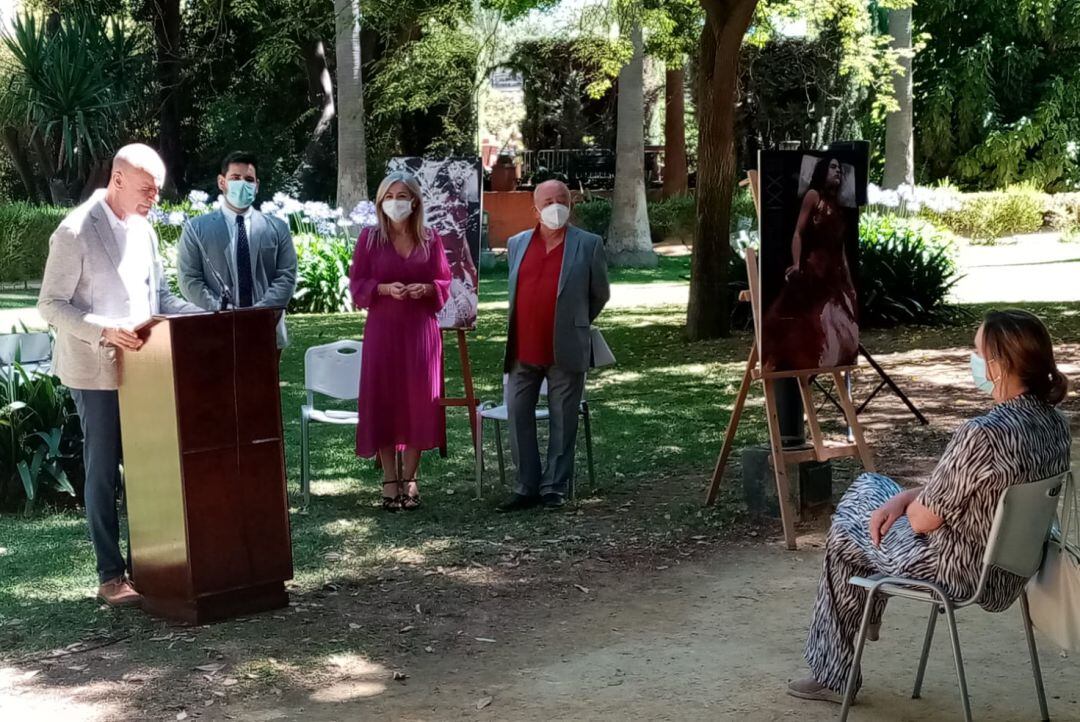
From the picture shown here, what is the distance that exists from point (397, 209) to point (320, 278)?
1122 centimetres

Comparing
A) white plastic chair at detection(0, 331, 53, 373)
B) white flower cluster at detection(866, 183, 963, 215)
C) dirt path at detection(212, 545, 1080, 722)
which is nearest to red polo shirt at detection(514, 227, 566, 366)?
dirt path at detection(212, 545, 1080, 722)

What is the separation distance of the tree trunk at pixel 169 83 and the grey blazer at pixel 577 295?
81.6 feet

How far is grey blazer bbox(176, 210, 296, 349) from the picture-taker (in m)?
7.10

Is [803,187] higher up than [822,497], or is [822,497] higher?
[803,187]

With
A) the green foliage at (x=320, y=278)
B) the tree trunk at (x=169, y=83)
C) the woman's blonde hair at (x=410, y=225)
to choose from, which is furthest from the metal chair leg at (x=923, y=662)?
the tree trunk at (x=169, y=83)

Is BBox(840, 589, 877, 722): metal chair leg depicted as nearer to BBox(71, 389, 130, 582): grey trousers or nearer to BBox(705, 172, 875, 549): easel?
BBox(705, 172, 875, 549): easel

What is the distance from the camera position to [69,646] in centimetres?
544

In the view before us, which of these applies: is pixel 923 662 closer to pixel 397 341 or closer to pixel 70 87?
pixel 397 341

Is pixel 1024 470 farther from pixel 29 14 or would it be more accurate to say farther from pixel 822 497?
pixel 29 14

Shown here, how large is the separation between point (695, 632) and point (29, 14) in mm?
25463

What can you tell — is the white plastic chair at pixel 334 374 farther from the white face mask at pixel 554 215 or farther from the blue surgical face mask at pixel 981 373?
the blue surgical face mask at pixel 981 373

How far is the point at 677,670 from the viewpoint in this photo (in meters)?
5.14

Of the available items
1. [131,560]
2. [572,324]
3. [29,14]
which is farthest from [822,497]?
[29,14]

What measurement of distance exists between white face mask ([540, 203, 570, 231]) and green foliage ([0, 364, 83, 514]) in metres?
3.00
